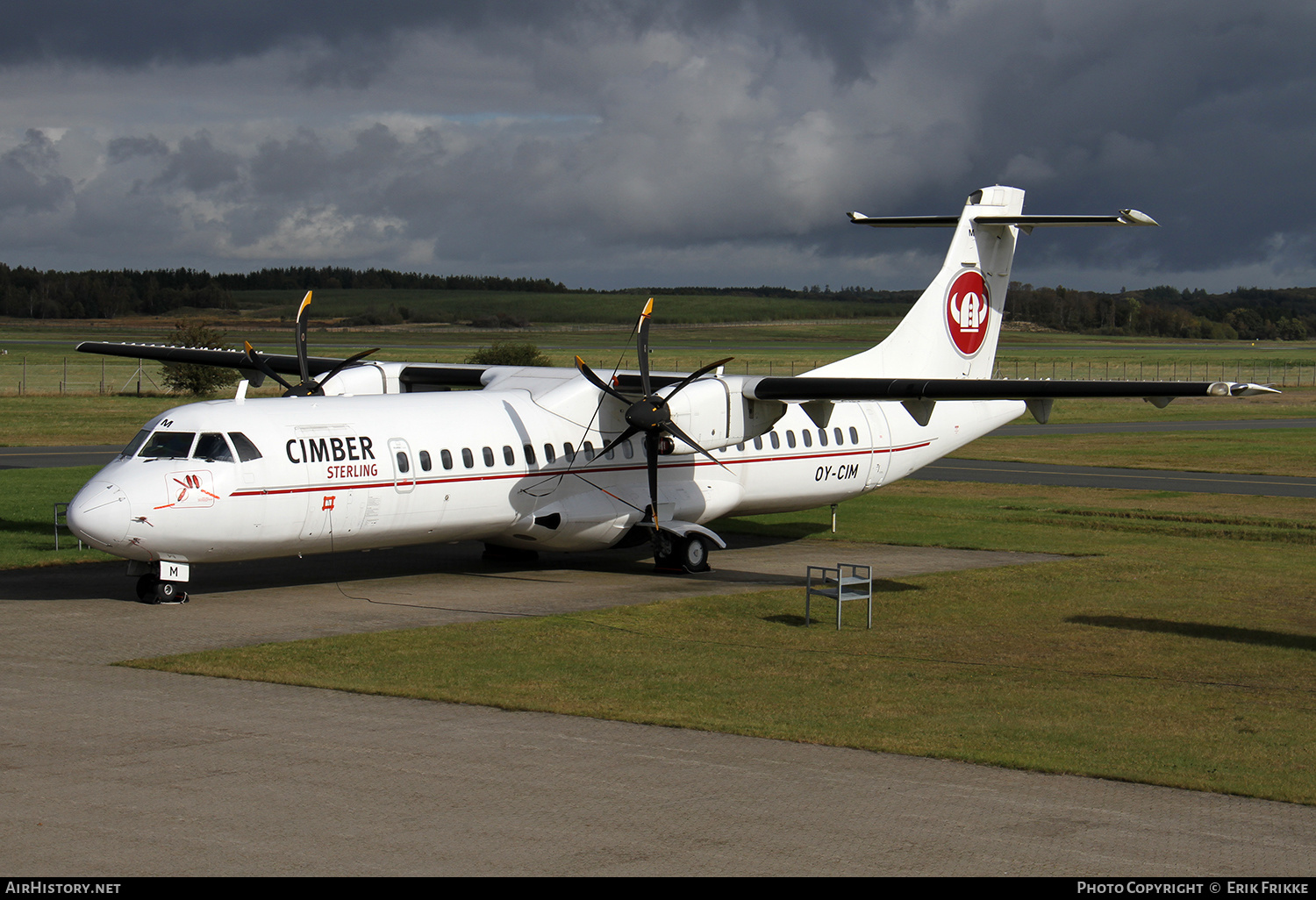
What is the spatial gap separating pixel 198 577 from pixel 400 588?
11.9 feet

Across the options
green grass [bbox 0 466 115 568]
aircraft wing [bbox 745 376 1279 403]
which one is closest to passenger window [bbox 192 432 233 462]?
green grass [bbox 0 466 115 568]

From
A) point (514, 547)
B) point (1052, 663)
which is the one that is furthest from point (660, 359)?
point (1052, 663)

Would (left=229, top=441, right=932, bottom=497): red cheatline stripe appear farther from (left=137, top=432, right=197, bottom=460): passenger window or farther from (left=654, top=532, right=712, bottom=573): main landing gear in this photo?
(left=654, top=532, right=712, bottom=573): main landing gear

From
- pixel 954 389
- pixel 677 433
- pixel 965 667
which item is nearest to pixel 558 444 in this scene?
pixel 677 433

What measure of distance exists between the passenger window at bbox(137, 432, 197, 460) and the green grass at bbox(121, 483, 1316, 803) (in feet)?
12.8

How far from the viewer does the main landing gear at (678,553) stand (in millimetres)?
22750

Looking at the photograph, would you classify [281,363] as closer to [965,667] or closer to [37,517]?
[37,517]

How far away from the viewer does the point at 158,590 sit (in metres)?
18.6

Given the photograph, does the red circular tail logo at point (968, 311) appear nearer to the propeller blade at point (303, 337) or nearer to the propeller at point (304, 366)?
the propeller at point (304, 366)

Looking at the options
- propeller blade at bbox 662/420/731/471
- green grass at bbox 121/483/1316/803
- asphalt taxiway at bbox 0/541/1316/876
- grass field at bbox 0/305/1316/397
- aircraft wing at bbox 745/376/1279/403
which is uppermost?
grass field at bbox 0/305/1316/397

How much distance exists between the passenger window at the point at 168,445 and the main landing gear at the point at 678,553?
27.2 ft

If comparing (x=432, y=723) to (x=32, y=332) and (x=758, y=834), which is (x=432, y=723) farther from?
(x=32, y=332)

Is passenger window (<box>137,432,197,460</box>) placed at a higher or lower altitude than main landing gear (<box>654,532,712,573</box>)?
higher

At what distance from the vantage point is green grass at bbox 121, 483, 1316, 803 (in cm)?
1193
